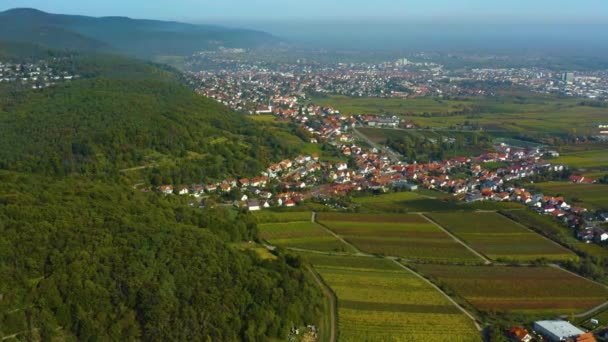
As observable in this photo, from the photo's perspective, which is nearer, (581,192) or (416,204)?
(416,204)

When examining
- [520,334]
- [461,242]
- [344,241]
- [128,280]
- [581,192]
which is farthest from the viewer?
[581,192]

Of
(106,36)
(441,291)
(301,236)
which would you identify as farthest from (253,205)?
(106,36)

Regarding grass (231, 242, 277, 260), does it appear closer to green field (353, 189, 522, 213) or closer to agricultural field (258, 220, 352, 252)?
agricultural field (258, 220, 352, 252)

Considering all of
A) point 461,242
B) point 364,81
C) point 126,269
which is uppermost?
point 364,81

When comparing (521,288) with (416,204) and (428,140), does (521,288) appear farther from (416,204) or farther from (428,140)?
(428,140)

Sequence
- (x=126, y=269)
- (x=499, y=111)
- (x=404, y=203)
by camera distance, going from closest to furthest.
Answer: (x=126, y=269)
(x=404, y=203)
(x=499, y=111)

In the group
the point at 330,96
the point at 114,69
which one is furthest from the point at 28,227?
the point at 330,96
